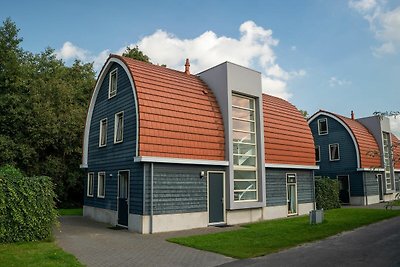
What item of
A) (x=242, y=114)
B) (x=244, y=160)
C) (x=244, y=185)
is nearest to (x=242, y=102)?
(x=242, y=114)

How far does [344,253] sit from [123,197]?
34.2 feet

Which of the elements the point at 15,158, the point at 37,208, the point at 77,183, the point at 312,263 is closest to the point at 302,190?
the point at 312,263

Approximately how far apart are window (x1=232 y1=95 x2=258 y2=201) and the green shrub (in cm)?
718

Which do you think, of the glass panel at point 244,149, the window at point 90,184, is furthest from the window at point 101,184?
the glass panel at point 244,149

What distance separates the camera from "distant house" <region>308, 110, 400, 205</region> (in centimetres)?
3009

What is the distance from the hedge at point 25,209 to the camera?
39.4ft

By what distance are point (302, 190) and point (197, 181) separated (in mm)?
8803

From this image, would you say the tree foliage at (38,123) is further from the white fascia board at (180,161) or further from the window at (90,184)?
the white fascia board at (180,161)

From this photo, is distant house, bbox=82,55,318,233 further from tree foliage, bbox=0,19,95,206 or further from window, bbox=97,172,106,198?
tree foliage, bbox=0,19,95,206

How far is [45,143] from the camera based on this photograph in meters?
27.6

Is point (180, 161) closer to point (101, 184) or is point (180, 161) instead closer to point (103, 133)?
point (101, 184)

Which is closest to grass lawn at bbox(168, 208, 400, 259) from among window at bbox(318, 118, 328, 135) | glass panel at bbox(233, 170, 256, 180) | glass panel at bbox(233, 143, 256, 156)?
glass panel at bbox(233, 170, 256, 180)

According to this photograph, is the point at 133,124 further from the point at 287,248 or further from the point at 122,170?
the point at 287,248

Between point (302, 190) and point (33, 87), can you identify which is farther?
point (33, 87)
